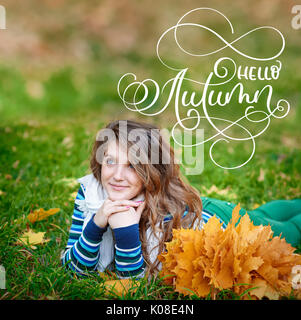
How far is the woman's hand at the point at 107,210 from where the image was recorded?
5.07 ft

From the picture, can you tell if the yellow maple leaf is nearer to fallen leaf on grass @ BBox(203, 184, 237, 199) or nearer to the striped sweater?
the striped sweater

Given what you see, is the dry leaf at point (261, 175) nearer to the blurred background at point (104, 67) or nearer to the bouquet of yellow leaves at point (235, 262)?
the blurred background at point (104, 67)

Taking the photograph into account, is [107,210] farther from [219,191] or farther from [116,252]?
[219,191]

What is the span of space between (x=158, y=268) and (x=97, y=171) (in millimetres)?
499

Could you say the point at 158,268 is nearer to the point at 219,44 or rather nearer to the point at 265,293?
the point at 265,293

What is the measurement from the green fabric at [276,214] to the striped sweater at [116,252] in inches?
22.5

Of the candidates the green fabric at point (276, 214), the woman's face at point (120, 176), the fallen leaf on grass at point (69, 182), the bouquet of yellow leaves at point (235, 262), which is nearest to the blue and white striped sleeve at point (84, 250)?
the woman's face at point (120, 176)

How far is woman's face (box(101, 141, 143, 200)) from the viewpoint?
5.38 feet

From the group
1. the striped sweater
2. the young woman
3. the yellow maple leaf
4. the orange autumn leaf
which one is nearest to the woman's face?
the young woman

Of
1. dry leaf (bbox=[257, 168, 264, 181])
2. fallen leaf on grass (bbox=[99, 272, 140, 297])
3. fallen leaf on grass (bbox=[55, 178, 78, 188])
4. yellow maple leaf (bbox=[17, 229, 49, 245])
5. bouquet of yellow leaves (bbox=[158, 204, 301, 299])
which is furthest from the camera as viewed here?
dry leaf (bbox=[257, 168, 264, 181])

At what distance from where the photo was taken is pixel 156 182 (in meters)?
1.72

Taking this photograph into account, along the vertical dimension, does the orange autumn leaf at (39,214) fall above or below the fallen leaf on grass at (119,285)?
above

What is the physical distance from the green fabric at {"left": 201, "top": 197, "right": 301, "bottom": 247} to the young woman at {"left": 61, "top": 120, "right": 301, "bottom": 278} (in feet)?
0.97

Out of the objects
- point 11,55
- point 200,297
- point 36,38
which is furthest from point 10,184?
point 36,38
